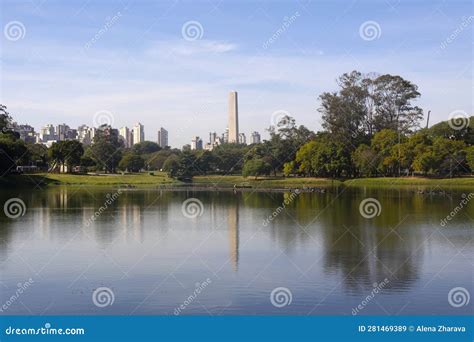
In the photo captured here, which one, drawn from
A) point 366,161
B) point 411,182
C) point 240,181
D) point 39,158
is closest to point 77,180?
point 39,158

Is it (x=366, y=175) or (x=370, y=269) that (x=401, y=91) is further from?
(x=370, y=269)

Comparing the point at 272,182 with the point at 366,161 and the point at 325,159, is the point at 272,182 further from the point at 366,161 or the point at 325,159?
the point at 366,161

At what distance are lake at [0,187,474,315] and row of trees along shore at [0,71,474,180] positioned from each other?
127ft

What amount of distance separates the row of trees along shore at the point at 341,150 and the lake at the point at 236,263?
38.7 meters

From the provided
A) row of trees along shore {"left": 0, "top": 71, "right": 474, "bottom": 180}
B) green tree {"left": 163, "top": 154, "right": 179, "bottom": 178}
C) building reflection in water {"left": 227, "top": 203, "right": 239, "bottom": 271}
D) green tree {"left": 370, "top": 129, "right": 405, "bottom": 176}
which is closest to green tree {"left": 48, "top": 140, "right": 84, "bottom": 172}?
row of trees along shore {"left": 0, "top": 71, "right": 474, "bottom": 180}

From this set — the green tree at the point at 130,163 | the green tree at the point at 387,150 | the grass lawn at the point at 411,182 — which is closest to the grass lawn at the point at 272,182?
the grass lawn at the point at 411,182

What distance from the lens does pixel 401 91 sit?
87500mm

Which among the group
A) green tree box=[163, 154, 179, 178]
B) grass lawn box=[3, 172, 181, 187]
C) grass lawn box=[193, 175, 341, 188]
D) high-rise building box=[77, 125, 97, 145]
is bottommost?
grass lawn box=[193, 175, 341, 188]

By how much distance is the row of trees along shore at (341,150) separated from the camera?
74188 millimetres

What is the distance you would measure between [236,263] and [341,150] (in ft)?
194

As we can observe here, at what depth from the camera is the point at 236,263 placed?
2062 cm

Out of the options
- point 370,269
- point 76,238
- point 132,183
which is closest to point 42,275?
point 76,238

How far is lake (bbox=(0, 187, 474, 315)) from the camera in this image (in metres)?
15.6

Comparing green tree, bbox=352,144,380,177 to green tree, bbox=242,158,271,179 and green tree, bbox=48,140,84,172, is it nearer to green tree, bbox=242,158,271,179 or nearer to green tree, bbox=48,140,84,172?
green tree, bbox=242,158,271,179
